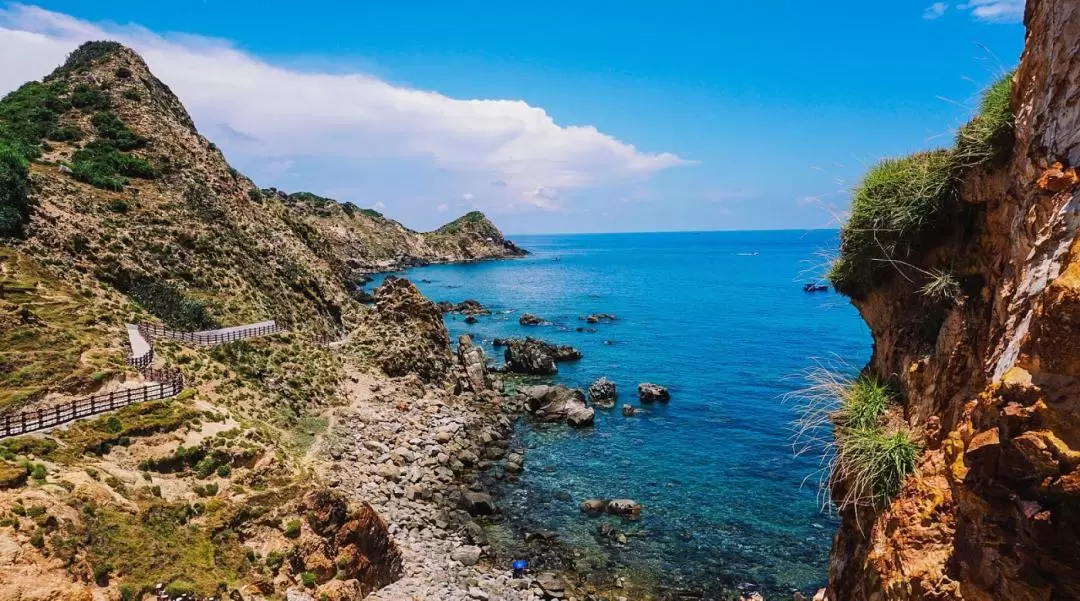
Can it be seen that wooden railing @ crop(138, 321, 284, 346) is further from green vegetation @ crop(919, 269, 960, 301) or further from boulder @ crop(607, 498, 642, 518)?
green vegetation @ crop(919, 269, 960, 301)

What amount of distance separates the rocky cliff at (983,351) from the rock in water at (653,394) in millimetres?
37961

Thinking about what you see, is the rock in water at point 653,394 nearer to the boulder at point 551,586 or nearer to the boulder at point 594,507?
the boulder at point 594,507

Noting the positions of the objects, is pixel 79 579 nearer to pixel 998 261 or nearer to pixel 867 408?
pixel 867 408

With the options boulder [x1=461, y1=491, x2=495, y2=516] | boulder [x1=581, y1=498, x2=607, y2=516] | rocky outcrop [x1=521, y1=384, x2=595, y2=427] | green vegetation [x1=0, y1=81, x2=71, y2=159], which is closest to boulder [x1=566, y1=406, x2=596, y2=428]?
rocky outcrop [x1=521, y1=384, x2=595, y2=427]

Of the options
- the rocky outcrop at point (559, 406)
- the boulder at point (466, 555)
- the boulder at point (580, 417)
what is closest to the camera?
the boulder at point (466, 555)

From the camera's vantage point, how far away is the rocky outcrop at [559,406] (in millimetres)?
44250

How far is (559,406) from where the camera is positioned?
46000mm

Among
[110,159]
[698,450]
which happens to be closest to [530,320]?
[698,450]

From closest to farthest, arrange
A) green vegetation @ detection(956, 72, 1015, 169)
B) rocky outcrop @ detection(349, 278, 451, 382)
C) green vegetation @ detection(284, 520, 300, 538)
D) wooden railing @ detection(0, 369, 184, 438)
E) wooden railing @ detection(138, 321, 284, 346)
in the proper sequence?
green vegetation @ detection(956, 72, 1015, 169)
wooden railing @ detection(0, 369, 184, 438)
green vegetation @ detection(284, 520, 300, 538)
wooden railing @ detection(138, 321, 284, 346)
rocky outcrop @ detection(349, 278, 451, 382)

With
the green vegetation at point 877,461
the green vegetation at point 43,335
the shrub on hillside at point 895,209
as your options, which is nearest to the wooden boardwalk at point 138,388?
the green vegetation at point 43,335

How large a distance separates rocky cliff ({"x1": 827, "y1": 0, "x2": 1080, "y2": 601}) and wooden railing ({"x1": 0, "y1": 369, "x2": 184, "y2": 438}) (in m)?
26.8

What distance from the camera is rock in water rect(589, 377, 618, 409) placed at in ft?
161

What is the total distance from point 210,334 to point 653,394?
3446 cm

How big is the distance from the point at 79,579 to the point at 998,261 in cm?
2278
